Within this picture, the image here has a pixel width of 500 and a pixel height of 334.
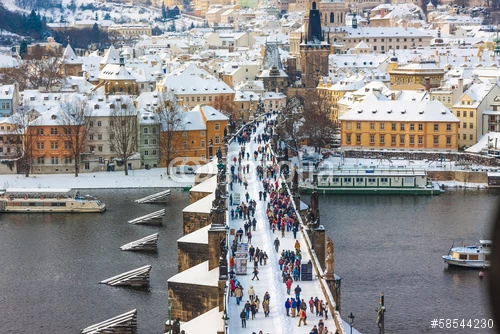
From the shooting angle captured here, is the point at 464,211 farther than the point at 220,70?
No

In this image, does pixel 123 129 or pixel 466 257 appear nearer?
pixel 466 257

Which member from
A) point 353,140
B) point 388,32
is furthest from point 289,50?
point 353,140

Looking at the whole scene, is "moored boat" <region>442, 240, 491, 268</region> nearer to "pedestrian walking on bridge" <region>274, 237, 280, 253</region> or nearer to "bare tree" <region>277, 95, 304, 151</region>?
"pedestrian walking on bridge" <region>274, 237, 280, 253</region>

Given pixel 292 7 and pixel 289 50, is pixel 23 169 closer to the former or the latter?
pixel 289 50

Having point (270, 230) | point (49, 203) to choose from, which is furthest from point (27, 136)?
point (270, 230)

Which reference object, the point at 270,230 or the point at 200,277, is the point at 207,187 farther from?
the point at 200,277

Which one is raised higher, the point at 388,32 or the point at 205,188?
the point at 388,32
